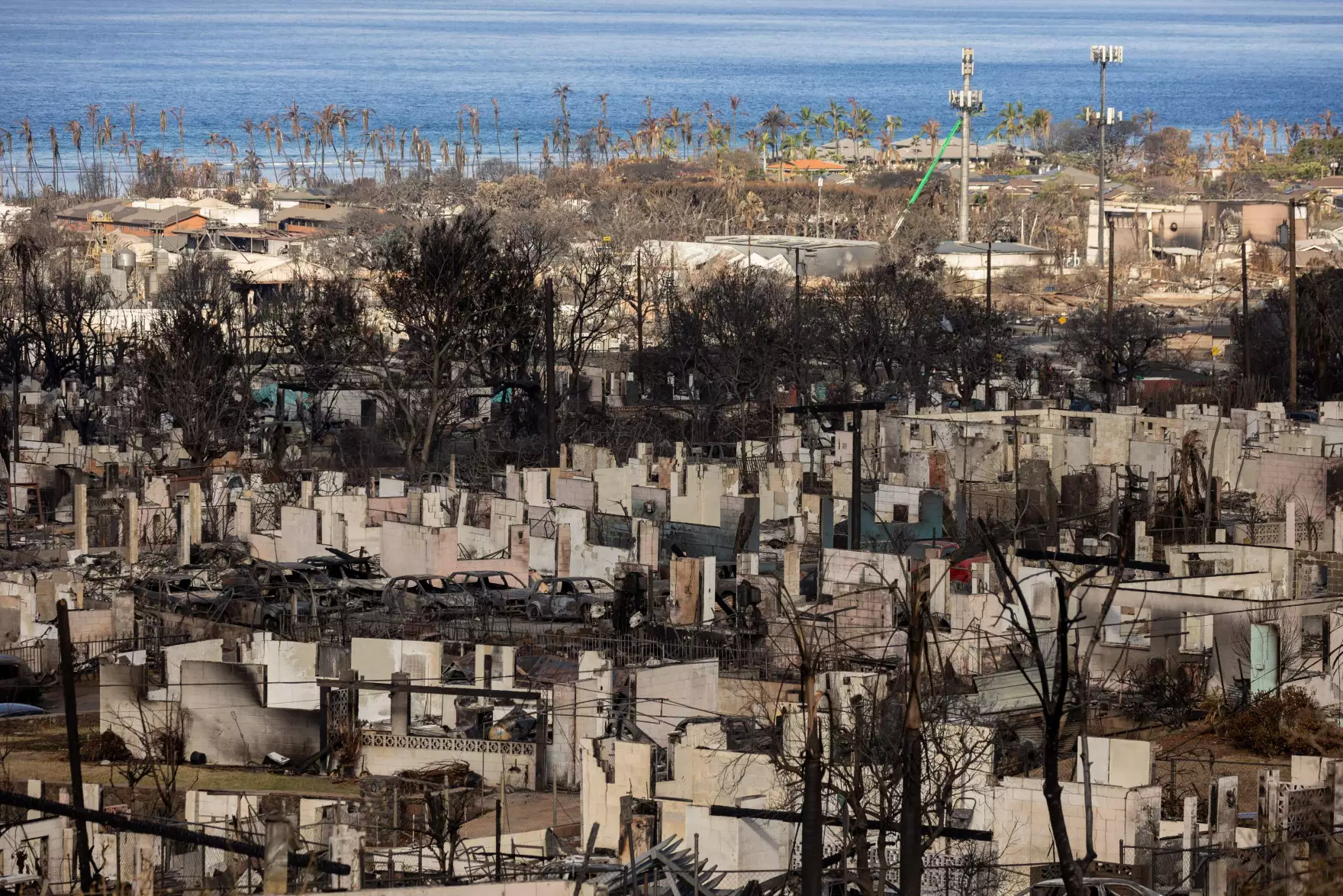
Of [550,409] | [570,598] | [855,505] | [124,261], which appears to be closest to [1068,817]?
[570,598]

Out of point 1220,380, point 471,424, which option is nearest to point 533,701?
point 471,424

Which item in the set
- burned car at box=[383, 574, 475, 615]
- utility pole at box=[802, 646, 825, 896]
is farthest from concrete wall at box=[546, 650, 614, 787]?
utility pole at box=[802, 646, 825, 896]

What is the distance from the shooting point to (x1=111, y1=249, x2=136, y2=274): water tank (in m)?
63.9

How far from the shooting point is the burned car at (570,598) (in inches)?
893

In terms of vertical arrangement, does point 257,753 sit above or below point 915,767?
below

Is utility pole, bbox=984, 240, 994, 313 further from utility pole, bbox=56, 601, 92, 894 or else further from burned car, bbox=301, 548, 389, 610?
utility pole, bbox=56, 601, 92, 894

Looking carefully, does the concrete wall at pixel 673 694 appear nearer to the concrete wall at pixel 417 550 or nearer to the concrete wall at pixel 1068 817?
the concrete wall at pixel 1068 817

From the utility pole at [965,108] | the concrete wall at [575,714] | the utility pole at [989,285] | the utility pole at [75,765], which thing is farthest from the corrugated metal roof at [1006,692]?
the utility pole at [965,108]

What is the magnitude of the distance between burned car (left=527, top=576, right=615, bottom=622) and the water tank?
4251 cm

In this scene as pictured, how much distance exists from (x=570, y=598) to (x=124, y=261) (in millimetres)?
44662

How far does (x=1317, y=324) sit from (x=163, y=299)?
85.4 ft

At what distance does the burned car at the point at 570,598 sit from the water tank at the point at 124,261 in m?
42.5

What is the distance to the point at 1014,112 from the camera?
121000 mm

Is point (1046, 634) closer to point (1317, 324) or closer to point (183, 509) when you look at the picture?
point (183, 509)
